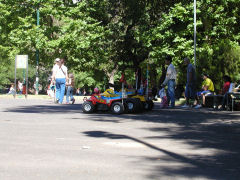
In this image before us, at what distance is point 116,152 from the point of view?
680 centimetres

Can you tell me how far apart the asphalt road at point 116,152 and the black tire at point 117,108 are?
3.62 metres

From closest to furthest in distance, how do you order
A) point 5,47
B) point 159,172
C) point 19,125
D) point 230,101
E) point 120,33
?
point 159,172 < point 19,125 < point 230,101 < point 120,33 < point 5,47

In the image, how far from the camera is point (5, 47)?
41.0 m

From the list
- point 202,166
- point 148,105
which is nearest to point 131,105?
point 148,105

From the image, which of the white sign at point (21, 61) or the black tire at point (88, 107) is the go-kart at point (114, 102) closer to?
the black tire at point (88, 107)

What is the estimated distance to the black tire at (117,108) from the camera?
14514mm

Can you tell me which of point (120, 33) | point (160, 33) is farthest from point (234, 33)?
point (120, 33)

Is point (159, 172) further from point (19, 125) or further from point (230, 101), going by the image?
point (230, 101)

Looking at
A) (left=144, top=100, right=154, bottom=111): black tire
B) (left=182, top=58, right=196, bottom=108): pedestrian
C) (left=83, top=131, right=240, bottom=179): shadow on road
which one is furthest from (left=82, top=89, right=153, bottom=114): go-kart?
(left=83, top=131, right=240, bottom=179): shadow on road

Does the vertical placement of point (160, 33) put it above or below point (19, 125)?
above

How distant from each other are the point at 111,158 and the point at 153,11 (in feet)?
96.3

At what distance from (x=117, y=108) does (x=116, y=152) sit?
7819mm

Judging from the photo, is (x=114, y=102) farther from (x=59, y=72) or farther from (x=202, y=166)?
(x=202, y=166)

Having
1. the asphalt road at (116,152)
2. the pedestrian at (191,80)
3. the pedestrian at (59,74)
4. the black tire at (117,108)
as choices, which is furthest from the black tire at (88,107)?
the pedestrian at (59,74)
